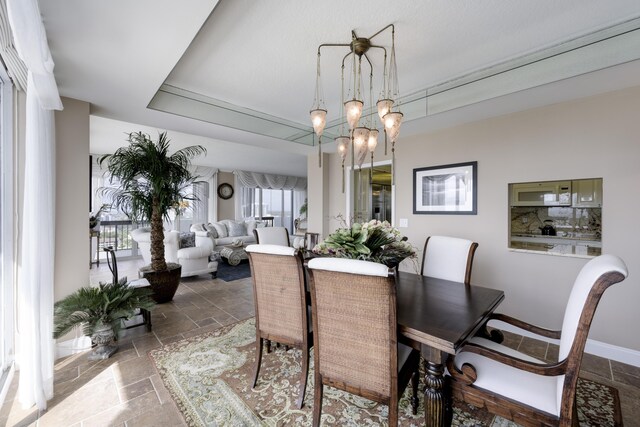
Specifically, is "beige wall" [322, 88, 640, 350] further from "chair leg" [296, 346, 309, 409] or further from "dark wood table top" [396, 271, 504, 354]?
"chair leg" [296, 346, 309, 409]

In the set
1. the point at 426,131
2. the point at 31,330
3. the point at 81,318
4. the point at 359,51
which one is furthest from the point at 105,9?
the point at 426,131

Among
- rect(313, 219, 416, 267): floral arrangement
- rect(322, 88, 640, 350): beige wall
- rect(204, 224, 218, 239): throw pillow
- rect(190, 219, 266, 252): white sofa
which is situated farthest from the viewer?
Result: rect(204, 224, 218, 239): throw pillow

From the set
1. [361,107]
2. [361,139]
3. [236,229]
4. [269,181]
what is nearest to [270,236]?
[361,139]

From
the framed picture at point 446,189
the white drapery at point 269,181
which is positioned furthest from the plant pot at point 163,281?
the white drapery at point 269,181

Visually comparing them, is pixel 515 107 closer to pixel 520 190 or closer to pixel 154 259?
pixel 520 190

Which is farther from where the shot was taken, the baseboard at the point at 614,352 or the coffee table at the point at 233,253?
the coffee table at the point at 233,253

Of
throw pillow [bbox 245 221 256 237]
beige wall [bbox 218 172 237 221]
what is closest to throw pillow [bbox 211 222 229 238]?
throw pillow [bbox 245 221 256 237]

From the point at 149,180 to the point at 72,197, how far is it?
35.7 inches

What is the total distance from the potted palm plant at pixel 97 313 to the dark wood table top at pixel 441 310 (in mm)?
2360

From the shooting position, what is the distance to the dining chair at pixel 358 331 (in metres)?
1.20

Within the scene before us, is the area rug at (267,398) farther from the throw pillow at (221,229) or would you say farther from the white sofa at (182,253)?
the throw pillow at (221,229)

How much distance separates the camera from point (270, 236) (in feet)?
10.6

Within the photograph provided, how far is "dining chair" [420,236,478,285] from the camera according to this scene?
2223 millimetres

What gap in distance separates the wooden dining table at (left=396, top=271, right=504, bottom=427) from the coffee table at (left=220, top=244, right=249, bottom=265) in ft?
15.2
